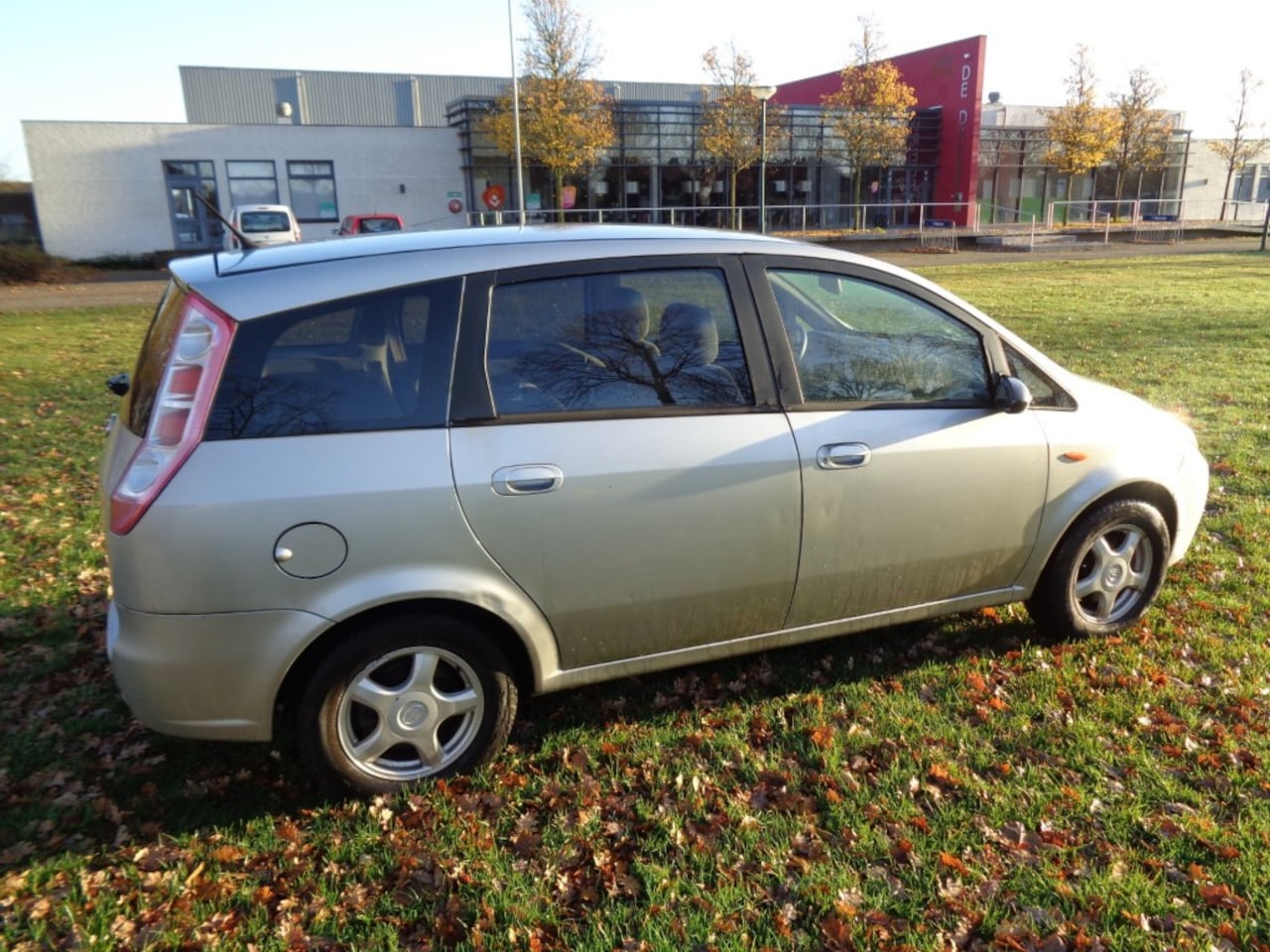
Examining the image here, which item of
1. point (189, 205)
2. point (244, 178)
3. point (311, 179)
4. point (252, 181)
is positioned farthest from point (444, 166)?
point (189, 205)

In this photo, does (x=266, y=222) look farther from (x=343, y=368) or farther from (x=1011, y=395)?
(x=1011, y=395)

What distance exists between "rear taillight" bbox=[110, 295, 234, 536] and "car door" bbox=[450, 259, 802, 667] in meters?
0.73

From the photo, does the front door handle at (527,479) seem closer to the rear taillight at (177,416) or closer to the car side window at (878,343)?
the rear taillight at (177,416)

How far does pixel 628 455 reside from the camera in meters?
3.11

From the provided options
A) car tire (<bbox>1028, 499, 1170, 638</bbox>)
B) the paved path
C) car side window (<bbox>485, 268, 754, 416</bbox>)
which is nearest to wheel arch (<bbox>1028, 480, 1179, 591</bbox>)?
car tire (<bbox>1028, 499, 1170, 638</bbox>)

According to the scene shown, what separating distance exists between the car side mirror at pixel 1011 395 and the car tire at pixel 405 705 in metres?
2.16

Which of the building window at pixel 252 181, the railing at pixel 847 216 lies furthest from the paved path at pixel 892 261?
the building window at pixel 252 181

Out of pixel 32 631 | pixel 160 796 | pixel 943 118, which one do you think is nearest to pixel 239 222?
pixel 32 631

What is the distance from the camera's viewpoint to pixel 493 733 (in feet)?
10.6

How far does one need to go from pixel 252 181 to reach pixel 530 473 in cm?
3726

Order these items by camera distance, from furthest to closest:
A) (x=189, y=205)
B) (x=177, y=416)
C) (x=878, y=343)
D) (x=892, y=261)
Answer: (x=189, y=205) → (x=892, y=261) → (x=878, y=343) → (x=177, y=416)

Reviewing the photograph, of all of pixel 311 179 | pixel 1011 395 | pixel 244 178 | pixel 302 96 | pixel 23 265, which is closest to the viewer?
pixel 1011 395

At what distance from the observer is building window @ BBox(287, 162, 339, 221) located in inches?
1417

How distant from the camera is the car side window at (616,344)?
3.11m
